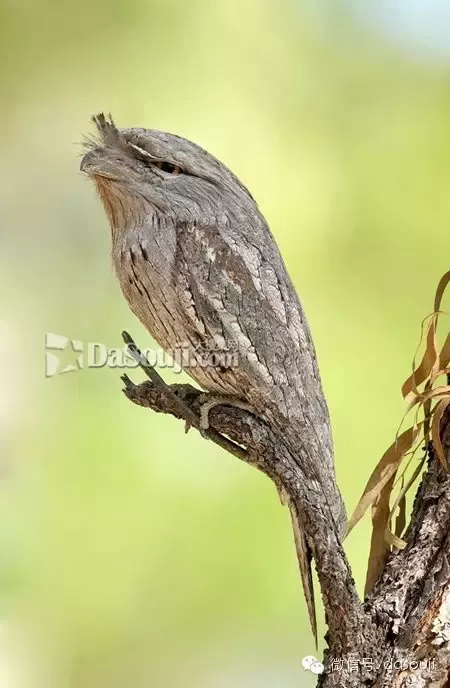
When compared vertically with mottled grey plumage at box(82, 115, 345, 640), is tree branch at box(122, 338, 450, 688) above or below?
below

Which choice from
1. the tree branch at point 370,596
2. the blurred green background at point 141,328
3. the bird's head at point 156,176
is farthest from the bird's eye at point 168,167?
the blurred green background at point 141,328

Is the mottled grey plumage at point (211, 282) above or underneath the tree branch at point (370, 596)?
above

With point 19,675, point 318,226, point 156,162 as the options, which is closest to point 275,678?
point 19,675

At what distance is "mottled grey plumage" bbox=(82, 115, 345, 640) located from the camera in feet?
4.01

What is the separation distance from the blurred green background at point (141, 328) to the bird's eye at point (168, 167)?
724 mm

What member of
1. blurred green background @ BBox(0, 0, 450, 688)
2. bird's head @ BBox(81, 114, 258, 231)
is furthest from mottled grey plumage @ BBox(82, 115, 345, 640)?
blurred green background @ BBox(0, 0, 450, 688)

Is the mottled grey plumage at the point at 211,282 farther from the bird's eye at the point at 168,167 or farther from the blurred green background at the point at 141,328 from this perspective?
the blurred green background at the point at 141,328

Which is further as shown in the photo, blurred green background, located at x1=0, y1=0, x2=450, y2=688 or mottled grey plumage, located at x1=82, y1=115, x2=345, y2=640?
blurred green background, located at x1=0, y1=0, x2=450, y2=688

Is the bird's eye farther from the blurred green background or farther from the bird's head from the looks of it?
the blurred green background

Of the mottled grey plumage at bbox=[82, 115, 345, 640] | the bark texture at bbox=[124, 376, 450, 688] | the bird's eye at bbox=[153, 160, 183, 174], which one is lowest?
the bark texture at bbox=[124, 376, 450, 688]

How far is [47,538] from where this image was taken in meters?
1.95

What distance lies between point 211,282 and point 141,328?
770 millimetres

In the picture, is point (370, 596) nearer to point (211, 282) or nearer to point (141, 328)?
point (211, 282)

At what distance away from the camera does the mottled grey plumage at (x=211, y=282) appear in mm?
1222
